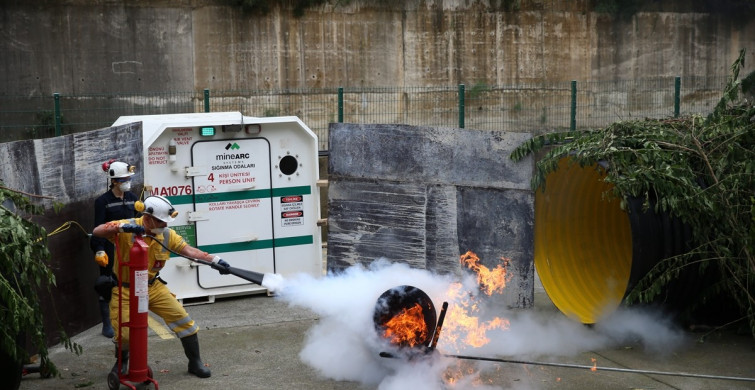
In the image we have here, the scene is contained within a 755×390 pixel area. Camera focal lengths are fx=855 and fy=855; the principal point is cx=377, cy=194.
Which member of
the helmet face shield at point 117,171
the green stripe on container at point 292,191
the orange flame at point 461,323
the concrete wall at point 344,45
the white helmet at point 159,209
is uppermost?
the concrete wall at point 344,45

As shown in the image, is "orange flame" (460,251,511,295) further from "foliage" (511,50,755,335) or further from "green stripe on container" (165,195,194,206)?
"green stripe on container" (165,195,194,206)

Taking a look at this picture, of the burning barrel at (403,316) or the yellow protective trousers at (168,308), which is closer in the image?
the burning barrel at (403,316)

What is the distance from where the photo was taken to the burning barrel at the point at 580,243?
8930 millimetres

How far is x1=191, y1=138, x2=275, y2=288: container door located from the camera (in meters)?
9.60

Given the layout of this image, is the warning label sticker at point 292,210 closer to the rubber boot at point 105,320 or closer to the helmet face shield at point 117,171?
the rubber boot at point 105,320

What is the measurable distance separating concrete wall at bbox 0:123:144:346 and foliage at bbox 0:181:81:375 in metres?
1.05

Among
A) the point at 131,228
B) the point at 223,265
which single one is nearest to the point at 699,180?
the point at 223,265

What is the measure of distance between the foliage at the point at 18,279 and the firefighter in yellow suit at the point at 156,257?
0.55 meters

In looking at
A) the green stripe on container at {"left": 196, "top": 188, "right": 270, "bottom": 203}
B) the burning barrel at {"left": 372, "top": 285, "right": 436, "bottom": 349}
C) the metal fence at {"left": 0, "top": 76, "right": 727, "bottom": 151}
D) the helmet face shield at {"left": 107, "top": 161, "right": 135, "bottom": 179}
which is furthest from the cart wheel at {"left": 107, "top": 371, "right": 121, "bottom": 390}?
the metal fence at {"left": 0, "top": 76, "right": 727, "bottom": 151}

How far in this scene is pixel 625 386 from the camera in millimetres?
6887

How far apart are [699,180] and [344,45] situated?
13418 millimetres

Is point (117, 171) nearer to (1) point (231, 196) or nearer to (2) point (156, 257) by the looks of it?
(2) point (156, 257)

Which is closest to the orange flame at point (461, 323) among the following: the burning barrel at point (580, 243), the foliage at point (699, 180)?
the foliage at point (699, 180)

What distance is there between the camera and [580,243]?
9.37 metres
